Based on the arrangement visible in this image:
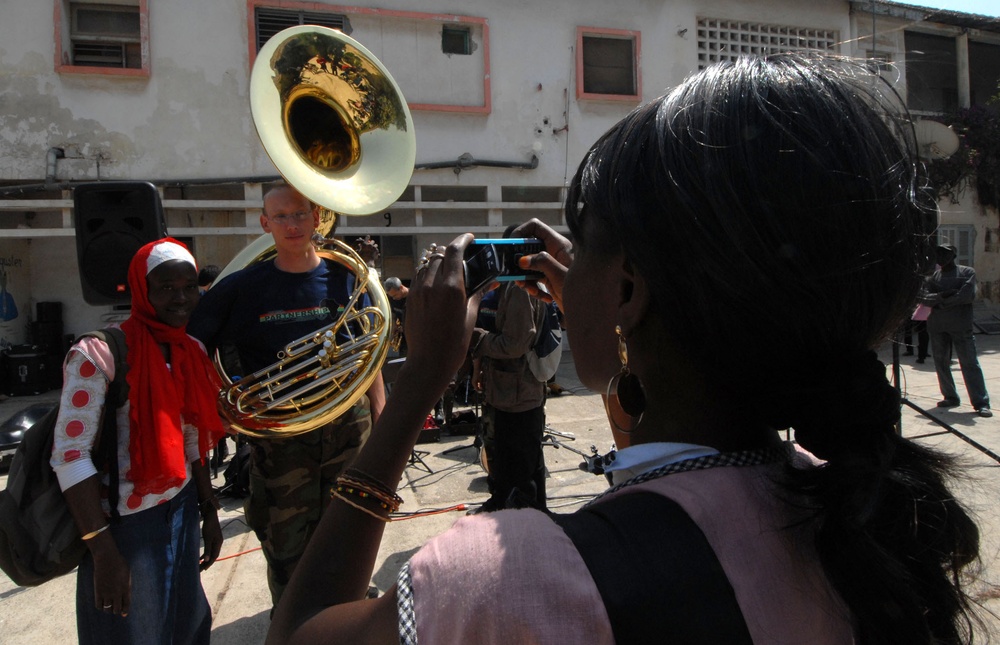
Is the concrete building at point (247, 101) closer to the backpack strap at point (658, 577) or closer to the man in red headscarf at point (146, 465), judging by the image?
the man in red headscarf at point (146, 465)

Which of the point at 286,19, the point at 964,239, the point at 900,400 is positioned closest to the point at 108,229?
the point at 900,400

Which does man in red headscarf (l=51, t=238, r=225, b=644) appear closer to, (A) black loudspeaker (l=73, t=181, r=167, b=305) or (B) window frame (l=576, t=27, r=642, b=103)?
(A) black loudspeaker (l=73, t=181, r=167, b=305)

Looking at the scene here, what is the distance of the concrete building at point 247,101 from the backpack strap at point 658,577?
7761 mm

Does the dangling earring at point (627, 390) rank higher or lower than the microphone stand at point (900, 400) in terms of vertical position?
higher

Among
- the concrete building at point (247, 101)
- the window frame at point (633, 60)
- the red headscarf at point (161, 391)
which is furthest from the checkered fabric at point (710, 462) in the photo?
the window frame at point (633, 60)

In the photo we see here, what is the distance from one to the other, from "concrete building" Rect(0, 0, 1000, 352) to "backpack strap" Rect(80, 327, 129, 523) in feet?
20.2

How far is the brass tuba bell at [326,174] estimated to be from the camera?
7.57 feet

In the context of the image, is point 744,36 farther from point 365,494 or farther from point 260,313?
point 365,494

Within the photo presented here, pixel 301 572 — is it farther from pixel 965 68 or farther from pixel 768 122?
pixel 965 68

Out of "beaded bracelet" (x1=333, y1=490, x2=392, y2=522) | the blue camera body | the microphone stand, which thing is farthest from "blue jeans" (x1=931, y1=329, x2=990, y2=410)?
"beaded bracelet" (x1=333, y1=490, x2=392, y2=522)

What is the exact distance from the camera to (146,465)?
1873 mm

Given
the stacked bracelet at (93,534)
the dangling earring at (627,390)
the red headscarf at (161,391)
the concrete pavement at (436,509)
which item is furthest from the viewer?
the concrete pavement at (436,509)

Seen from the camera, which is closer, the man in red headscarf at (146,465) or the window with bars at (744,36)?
the man in red headscarf at (146,465)

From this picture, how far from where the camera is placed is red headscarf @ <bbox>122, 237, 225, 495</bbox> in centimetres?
189
